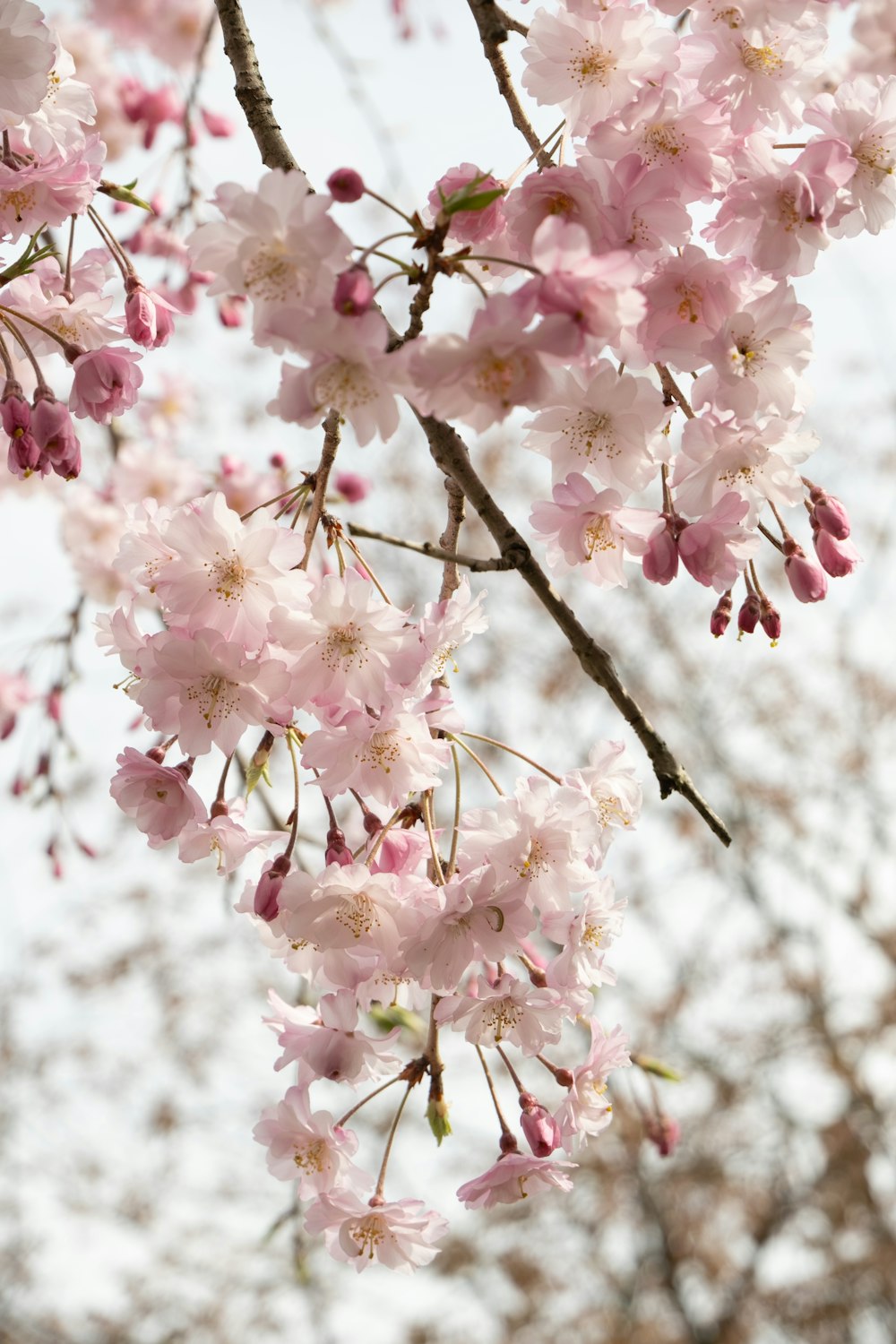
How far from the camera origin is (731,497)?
109 cm

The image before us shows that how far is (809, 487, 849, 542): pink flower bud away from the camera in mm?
1241

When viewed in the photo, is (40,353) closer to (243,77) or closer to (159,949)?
(243,77)

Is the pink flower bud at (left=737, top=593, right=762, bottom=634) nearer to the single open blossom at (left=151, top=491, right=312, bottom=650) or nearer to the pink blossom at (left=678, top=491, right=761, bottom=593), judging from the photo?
the pink blossom at (left=678, top=491, right=761, bottom=593)

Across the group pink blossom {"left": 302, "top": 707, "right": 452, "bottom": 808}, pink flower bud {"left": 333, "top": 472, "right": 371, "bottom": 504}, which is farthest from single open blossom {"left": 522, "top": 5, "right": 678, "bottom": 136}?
pink flower bud {"left": 333, "top": 472, "right": 371, "bottom": 504}

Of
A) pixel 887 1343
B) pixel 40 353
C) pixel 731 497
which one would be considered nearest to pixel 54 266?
pixel 40 353

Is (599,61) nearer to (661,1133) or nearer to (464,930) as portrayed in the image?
(464,930)

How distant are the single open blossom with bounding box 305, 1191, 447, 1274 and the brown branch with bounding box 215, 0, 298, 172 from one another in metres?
1.06

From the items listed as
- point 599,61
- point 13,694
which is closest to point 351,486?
point 13,694

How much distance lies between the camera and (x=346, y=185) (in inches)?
37.6

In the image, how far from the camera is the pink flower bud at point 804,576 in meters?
1.24

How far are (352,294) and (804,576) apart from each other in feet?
2.17

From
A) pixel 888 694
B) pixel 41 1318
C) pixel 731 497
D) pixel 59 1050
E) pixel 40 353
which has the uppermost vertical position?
pixel 888 694

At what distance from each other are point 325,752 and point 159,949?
323 inches

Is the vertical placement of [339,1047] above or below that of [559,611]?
below
